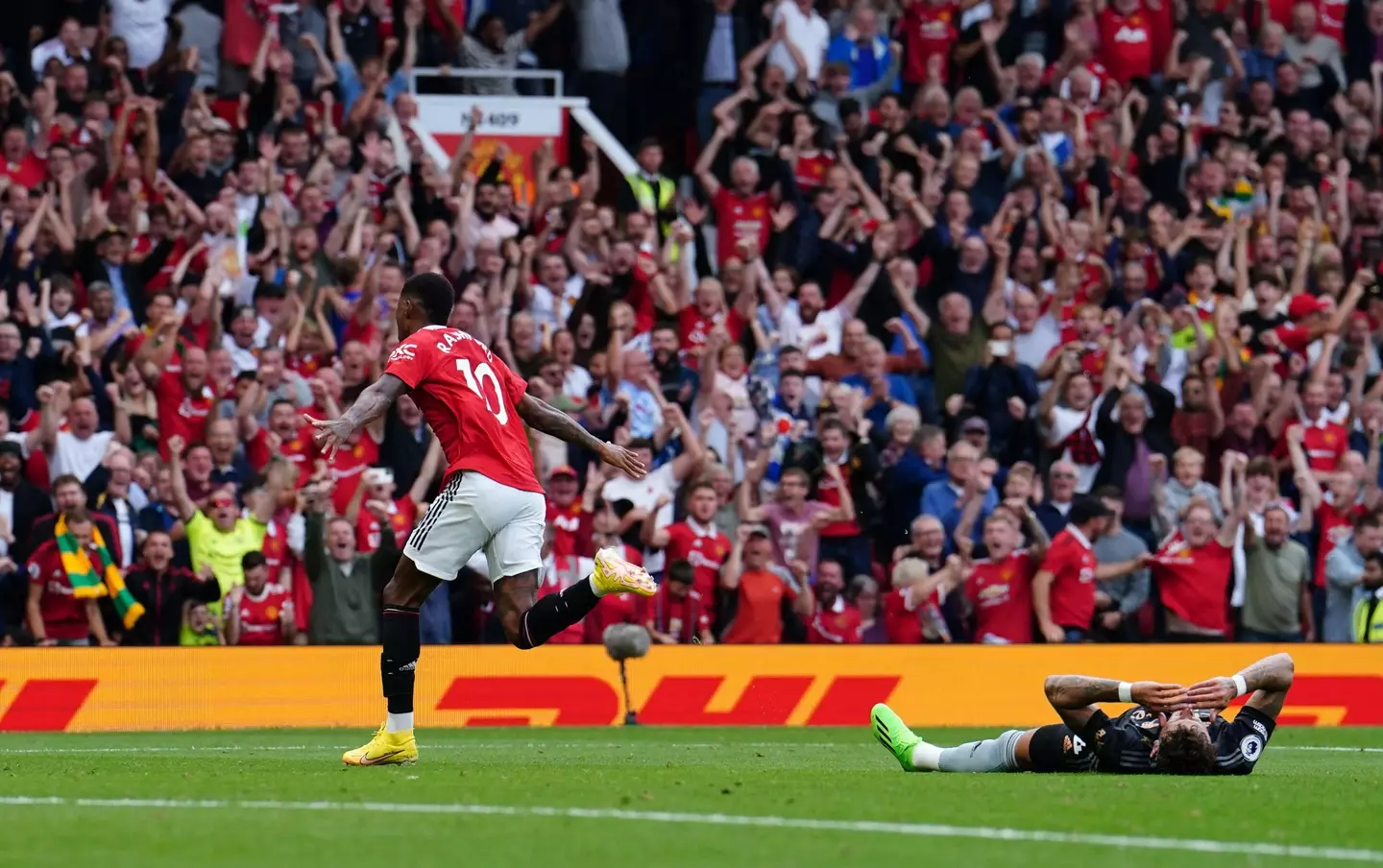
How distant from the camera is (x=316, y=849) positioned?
7.88 meters

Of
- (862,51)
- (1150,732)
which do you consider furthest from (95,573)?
(862,51)

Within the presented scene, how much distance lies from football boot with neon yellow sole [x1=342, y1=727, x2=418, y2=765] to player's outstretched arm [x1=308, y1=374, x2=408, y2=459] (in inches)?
56.6

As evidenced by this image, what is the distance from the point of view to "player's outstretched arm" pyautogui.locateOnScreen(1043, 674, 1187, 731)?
10523 mm

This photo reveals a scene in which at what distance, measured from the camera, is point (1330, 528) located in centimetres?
2064

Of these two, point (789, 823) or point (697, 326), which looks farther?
point (697, 326)

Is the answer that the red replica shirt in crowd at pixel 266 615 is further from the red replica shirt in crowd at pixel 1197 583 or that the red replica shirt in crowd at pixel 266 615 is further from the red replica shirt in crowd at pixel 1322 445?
the red replica shirt in crowd at pixel 1322 445

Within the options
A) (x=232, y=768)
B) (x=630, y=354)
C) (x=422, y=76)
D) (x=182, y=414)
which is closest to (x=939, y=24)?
(x=422, y=76)

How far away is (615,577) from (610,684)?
25.7ft

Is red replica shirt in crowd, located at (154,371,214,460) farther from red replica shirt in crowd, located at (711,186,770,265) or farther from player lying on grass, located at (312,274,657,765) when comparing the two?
player lying on grass, located at (312,274,657,765)

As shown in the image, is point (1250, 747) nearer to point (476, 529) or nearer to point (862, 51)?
point (476, 529)

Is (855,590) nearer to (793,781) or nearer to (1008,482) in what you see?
(1008,482)

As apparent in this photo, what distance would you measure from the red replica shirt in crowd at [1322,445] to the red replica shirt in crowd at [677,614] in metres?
6.10

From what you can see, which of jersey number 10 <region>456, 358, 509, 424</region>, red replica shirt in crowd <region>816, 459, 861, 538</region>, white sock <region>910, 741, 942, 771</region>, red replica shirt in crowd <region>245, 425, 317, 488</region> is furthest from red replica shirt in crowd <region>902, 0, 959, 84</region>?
white sock <region>910, 741, 942, 771</region>

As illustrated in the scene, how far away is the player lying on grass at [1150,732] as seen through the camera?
10539mm
